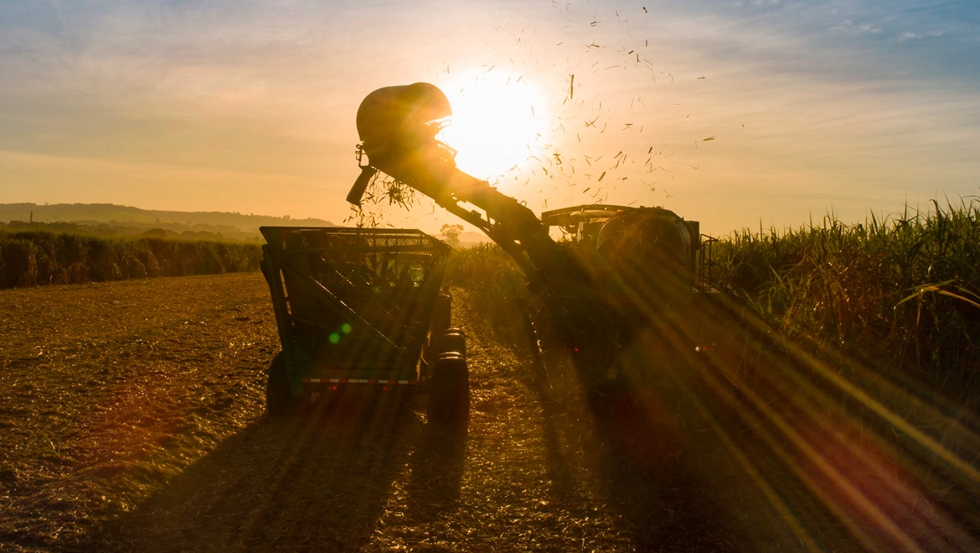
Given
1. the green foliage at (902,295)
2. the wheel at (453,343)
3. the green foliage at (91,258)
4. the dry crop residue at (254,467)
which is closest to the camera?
the dry crop residue at (254,467)

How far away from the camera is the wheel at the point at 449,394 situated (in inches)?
293

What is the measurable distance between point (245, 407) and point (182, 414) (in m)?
0.74

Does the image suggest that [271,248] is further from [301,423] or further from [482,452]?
[482,452]

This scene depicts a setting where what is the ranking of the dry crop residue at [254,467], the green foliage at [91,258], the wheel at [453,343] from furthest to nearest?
the green foliage at [91,258] < the wheel at [453,343] < the dry crop residue at [254,467]

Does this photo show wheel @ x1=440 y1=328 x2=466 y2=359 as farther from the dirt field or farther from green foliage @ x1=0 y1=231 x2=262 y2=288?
green foliage @ x1=0 y1=231 x2=262 y2=288

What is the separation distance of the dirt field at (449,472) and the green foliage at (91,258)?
17.8m

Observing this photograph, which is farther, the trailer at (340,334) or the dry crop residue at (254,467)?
the trailer at (340,334)

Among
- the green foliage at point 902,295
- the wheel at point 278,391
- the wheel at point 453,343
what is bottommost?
the wheel at point 278,391

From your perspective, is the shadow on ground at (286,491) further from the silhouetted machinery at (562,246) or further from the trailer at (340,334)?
the silhouetted machinery at (562,246)

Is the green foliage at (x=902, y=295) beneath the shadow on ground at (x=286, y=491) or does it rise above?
above

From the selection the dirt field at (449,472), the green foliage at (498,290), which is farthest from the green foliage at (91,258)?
the dirt field at (449,472)

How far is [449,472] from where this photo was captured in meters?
5.90

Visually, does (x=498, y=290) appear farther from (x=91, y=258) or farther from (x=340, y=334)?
(x=91, y=258)

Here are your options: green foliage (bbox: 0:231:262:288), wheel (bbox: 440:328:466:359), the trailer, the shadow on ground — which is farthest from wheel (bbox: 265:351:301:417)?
green foliage (bbox: 0:231:262:288)
